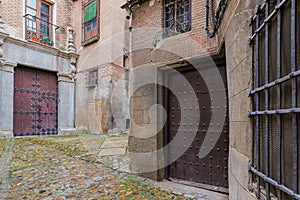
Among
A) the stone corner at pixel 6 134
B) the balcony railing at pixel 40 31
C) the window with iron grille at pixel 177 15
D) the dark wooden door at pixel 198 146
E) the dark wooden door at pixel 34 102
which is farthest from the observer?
the balcony railing at pixel 40 31

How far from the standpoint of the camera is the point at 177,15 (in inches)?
122

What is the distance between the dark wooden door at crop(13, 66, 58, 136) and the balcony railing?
1399mm

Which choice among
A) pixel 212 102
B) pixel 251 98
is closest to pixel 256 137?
pixel 251 98

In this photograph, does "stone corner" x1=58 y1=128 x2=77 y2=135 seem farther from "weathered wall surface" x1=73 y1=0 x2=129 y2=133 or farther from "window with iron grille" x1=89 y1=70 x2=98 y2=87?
"window with iron grille" x1=89 y1=70 x2=98 y2=87

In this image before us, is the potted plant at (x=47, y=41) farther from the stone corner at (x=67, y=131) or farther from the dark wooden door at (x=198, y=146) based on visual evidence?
the dark wooden door at (x=198, y=146)

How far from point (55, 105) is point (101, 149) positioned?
5.13 m

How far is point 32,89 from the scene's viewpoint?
8352mm

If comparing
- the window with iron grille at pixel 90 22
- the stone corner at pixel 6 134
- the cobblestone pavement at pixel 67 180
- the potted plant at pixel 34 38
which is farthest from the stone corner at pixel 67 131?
the cobblestone pavement at pixel 67 180

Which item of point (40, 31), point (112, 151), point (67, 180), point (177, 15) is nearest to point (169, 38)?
point (177, 15)

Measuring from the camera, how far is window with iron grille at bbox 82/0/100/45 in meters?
9.05

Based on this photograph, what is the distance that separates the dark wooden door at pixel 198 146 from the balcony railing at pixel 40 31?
7.86m

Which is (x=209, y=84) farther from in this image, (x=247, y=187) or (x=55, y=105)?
(x=55, y=105)

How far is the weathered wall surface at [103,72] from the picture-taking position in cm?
873

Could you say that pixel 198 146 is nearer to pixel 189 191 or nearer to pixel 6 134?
pixel 189 191
